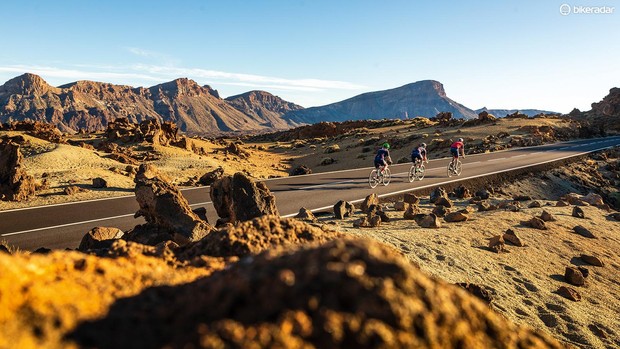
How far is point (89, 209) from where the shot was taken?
1355 cm

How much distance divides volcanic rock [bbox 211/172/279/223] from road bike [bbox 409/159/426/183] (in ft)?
39.2

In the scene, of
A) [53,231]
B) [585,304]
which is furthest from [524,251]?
[53,231]

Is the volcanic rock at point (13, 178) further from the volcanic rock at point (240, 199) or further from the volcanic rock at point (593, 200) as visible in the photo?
the volcanic rock at point (593, 200)

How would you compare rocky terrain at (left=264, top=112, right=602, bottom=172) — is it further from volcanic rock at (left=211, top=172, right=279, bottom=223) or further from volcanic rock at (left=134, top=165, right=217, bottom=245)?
volcanic rock at (left=134, top=165, right=217, bottom=245)

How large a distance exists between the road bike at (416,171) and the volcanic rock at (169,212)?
14129 millimetres

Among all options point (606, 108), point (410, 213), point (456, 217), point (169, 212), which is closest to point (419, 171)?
point (456, 217)

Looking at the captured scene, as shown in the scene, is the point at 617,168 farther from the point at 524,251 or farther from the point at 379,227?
the point at 379,227

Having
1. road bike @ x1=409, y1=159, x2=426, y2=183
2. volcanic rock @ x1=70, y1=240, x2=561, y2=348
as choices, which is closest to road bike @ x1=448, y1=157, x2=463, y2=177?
road bike @ x1=409, y1=159, x2=426, y2=183

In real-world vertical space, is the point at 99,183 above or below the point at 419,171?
above

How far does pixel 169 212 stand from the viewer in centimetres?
754

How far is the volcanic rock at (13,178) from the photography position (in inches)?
571

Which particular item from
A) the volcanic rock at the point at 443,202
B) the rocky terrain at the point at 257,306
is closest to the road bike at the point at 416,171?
the volcanic rock at the point at 443,202

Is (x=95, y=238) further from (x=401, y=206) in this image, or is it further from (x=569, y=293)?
(x=569, y=293)

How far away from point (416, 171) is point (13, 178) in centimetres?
→ 1831
